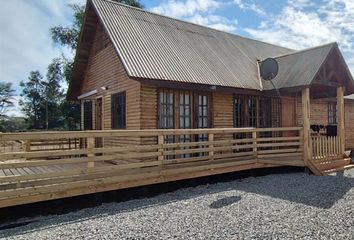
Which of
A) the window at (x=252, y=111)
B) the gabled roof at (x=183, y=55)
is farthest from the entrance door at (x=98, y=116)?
the window at (x=252, y=111)

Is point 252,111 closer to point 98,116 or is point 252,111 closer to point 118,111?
point 118,111

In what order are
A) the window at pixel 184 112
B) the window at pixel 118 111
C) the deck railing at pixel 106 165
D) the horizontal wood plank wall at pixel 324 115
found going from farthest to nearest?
the horizontal wood plank wall at pixel 324 115 < the window at pixel 118 111 < the window at pixel 184 112 < the deck railing at pixel 106 165

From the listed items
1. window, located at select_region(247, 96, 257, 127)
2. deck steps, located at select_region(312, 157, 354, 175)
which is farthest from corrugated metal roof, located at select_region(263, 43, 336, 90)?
deck steps, located at select_region(312, 157, 354, 175)

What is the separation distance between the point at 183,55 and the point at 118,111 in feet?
9.92

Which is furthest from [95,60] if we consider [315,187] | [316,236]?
[316,236]

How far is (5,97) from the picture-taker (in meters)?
55.2

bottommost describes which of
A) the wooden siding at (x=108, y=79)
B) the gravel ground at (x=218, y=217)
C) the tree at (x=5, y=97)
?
the gravel ground at (x=218, y=217)

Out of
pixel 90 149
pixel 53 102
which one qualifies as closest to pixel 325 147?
pixel 90 149

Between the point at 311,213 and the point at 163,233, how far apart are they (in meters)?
2.73

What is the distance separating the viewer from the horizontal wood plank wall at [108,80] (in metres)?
9.37

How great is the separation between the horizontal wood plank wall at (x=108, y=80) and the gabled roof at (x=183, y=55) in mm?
688

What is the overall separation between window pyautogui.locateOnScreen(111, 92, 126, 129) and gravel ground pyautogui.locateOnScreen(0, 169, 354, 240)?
3.69 metres

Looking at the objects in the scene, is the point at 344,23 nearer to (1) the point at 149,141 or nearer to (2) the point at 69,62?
(1) the point at 149,141

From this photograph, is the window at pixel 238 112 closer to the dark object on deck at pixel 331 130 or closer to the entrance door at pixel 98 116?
the dark object on deck at pixel 331 130
